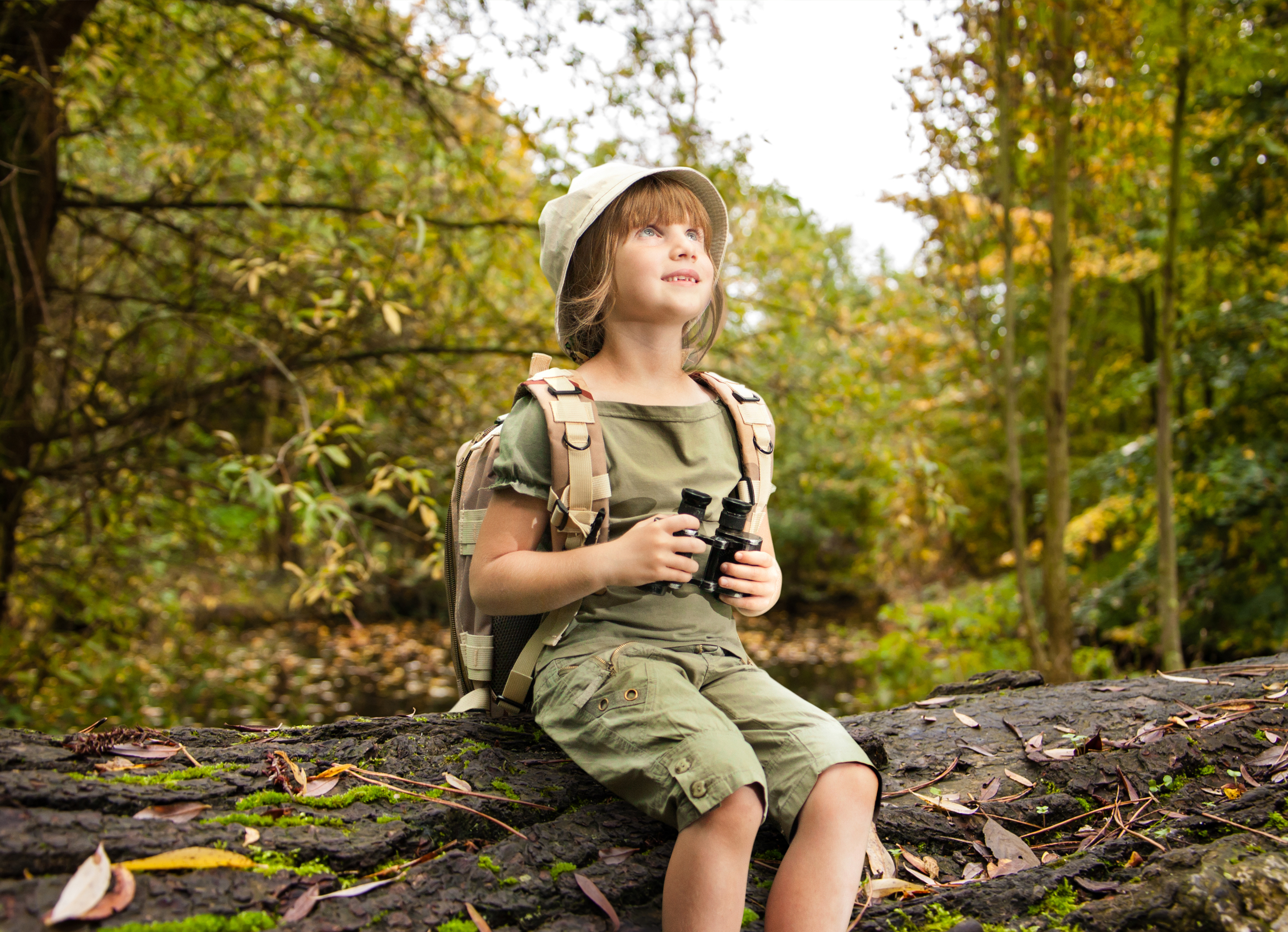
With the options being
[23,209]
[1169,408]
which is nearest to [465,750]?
[23,209]

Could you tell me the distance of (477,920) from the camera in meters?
1.57

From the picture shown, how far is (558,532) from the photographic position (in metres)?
2.03

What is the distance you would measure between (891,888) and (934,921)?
0.18 m

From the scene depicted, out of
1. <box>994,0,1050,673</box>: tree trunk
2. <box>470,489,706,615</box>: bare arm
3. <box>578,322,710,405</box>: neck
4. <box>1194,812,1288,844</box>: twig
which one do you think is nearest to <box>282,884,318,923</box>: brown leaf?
<box>470,489,706,615</box>: bare arm

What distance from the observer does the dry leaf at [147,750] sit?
6.11 feet

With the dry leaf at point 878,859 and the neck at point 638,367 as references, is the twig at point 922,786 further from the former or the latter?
the neck at point 638,367

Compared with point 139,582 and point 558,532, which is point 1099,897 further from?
point 139,582

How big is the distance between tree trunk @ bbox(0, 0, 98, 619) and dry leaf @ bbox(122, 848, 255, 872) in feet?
11.7

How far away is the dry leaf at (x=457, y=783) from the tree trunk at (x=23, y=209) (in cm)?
351

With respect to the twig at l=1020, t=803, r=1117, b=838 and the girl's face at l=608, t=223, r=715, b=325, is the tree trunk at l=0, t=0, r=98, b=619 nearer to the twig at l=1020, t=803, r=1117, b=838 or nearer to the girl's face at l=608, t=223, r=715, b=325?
the girl's face at l=608, t=223, r=715, b=325

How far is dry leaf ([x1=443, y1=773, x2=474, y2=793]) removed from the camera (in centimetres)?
193

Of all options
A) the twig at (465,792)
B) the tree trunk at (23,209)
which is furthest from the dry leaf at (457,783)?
the tree trunk at (23,209)

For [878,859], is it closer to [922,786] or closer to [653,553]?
[922,786]

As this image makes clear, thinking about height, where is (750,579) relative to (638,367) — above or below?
below
